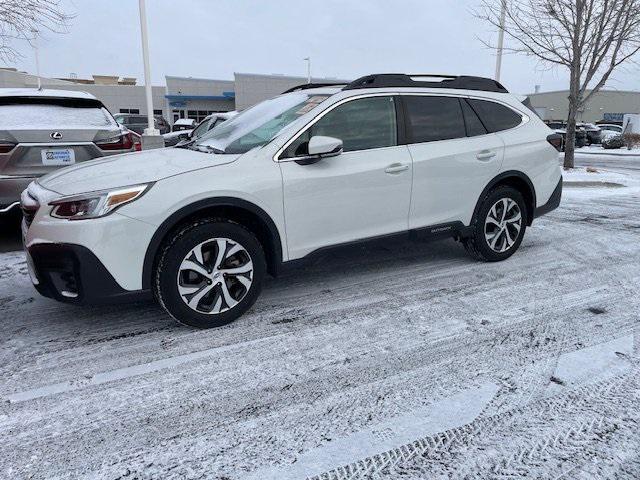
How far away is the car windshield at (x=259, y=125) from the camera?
3.73 meters

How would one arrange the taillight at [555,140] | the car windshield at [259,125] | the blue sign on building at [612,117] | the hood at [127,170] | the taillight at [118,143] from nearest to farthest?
the hood at [127,170], the car windshield at [259,125], the taillight at [555,140], the taillight at [118,143], the blue sign on building at [612,117]

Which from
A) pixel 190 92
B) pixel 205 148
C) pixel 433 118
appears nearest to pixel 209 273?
pixel 205 148

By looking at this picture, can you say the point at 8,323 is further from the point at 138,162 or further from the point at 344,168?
the point at 344,168

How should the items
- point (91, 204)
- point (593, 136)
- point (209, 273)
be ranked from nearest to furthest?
point (91, 204) < point (209, 273) < point (593, 136)

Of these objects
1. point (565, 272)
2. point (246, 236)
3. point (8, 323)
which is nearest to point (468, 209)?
point (565, 272)

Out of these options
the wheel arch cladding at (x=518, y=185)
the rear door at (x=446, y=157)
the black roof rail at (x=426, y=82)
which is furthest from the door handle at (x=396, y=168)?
the wheel arch cladding at (x=518, y=185)

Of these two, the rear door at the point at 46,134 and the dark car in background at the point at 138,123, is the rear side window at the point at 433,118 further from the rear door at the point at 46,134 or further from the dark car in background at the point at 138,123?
the dark car in background at the point at 138,123

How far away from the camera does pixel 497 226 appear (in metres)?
4.85

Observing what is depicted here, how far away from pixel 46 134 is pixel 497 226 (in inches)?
182

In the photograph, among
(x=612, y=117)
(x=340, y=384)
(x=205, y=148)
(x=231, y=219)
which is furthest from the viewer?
(x=612, y=117)

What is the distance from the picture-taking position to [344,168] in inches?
147

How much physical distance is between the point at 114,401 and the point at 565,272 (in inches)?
158

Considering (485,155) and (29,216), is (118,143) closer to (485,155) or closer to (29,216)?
(29,216)

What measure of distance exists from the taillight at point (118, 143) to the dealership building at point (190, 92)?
45.9m
